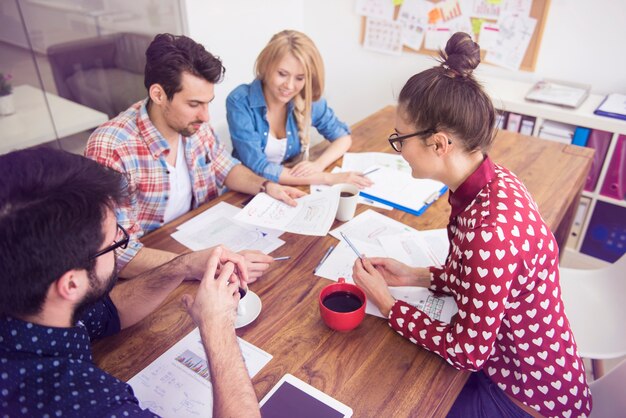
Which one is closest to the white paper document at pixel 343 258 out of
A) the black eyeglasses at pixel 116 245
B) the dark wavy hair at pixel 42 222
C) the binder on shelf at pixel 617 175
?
the black eyeglasses at pixel 116 245

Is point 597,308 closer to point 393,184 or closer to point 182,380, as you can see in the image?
point 393,184

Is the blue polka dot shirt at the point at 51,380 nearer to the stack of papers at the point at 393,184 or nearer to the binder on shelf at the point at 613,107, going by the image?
the stack of papers at the point at 393,184

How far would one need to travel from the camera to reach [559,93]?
2436 mm

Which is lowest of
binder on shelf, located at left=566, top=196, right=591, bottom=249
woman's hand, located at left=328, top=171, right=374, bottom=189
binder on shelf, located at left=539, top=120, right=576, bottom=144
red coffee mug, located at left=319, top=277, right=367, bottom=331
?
binder on shelf, located at left=566, top=196, right=591, bottom=249

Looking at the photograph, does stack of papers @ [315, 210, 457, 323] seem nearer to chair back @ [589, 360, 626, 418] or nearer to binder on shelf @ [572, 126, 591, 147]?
chair back @ [589, 360, 626, 418]

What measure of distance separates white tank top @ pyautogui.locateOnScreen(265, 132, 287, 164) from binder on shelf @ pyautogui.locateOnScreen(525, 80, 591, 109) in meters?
1.33

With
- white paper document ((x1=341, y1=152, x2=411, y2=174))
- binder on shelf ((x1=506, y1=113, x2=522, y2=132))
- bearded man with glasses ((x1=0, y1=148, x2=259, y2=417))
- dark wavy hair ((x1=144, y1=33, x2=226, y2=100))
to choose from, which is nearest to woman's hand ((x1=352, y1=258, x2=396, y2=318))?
bearded man with glasses ((x1=0, y1=148, x2=259, y2=417))

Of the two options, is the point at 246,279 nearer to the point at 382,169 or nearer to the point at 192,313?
the point at 192,313

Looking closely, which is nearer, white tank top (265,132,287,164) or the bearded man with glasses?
the bearded man with glasses

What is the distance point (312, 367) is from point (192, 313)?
0.28m

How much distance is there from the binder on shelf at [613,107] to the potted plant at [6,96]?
9.33ft

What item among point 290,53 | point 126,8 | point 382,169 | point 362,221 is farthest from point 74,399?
point 126,8

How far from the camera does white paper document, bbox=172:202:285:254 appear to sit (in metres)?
1.37

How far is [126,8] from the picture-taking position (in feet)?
8.38
